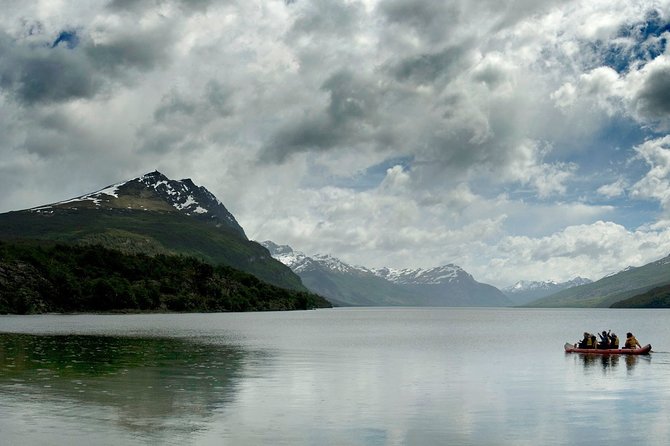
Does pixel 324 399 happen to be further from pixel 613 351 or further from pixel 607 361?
pixel 613 351

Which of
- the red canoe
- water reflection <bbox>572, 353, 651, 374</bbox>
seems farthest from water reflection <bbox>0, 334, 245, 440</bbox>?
the red canoe

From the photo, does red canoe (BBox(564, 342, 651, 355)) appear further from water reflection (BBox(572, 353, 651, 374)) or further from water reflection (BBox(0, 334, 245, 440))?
water reflection (BBox(0, 334, 245, 440))

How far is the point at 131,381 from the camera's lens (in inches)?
2165

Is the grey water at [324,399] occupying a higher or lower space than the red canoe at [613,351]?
higher

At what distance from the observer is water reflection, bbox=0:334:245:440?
38.9m

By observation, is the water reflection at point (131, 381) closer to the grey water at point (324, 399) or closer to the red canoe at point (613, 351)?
the grey water at point (324, 399)

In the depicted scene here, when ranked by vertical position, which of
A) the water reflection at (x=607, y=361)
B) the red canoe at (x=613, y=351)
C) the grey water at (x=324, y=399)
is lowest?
the water reflection at (x=607, y=361)

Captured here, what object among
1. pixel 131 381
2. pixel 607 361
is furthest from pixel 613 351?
pixel 131 381

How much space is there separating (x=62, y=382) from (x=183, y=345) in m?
49.1

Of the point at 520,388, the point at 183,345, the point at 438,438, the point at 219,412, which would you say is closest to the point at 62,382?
the point at 219,412

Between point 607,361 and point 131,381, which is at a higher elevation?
point 131,381

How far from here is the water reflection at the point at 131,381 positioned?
128 ft

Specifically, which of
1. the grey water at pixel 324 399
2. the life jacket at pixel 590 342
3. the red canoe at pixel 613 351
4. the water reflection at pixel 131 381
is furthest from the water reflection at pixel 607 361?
the water reflection at pixel 131 381

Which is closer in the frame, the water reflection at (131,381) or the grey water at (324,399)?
the grey water at (324,399)
